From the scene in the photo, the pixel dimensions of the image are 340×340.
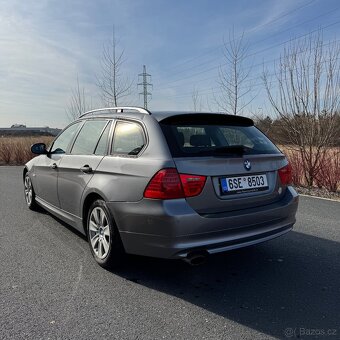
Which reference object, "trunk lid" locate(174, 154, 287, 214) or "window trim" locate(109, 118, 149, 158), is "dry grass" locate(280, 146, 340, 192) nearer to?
"trunk lid" locate(174, 154, 287, 214)

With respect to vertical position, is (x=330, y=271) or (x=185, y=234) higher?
(x=185, y=234)

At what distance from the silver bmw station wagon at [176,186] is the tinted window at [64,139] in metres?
0.72

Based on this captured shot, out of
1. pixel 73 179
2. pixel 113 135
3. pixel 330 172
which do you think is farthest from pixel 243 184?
pixel 330 172

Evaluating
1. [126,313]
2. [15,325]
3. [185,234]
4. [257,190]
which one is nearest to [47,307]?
[15,325]

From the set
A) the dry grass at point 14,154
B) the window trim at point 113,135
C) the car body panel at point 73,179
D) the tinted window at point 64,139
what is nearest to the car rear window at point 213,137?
the window trim at point 113,135

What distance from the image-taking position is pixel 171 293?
11.3 ft

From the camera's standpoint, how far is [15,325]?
2.87 metres

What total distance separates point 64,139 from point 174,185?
2.79m

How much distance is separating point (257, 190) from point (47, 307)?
85.7 inches

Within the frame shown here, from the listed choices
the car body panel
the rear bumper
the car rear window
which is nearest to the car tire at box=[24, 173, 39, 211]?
the car body panel

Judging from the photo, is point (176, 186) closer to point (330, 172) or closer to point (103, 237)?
point (103, 237)

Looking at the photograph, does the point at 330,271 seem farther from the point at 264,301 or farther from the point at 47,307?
the point at 47,307

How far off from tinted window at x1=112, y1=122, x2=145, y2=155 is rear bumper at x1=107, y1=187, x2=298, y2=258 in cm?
56

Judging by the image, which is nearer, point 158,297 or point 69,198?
point 158,297
